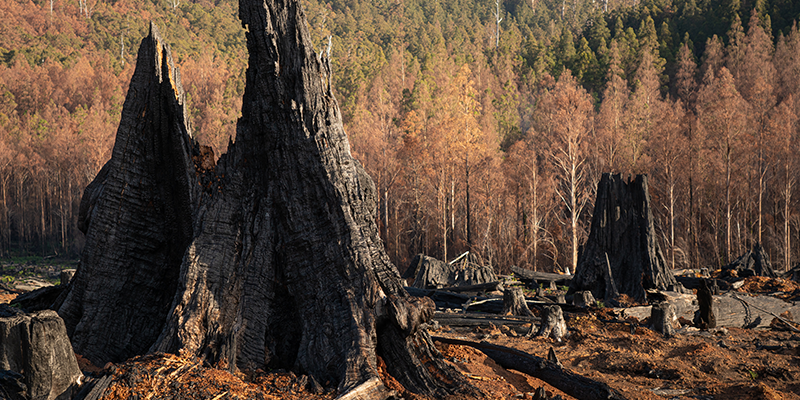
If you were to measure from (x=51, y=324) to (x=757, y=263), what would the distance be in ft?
57.2

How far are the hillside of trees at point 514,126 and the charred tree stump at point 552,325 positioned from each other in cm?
1989

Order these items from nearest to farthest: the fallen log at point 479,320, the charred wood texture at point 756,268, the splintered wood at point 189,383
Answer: the splintered wood at point 189,383
the fallen log at point 479,320
the charred wood texture at point 756,268

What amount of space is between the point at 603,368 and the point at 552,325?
1.61 metres

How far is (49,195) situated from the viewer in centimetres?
4816

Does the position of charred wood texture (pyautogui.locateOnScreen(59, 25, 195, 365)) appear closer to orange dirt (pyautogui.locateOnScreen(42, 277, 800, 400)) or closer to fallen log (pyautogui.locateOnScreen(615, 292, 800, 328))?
orange dirt (pyautogui.locateOnScreen(42, 277, 800, 400))

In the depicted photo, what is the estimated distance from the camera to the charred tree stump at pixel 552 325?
8.09m

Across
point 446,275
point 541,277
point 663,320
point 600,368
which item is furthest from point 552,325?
point 541,277

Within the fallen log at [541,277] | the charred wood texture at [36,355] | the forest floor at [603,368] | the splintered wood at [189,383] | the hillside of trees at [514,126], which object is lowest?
the fallen log at [541,277]

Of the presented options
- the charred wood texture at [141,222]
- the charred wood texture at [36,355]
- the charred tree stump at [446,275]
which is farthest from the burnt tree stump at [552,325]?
the charred wood texture at [36,355]

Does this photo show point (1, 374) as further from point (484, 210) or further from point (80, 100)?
point (80, 100)

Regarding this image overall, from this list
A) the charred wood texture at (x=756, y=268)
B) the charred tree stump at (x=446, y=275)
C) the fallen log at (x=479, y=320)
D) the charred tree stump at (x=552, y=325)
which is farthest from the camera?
the charred wood texture at (x=756, y=268)

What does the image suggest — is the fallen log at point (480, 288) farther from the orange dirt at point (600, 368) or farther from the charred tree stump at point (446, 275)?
the orange dirt at point (600, 368)

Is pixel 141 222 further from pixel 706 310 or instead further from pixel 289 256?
pixel 706 310

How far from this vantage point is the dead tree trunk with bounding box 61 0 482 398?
4645mm
